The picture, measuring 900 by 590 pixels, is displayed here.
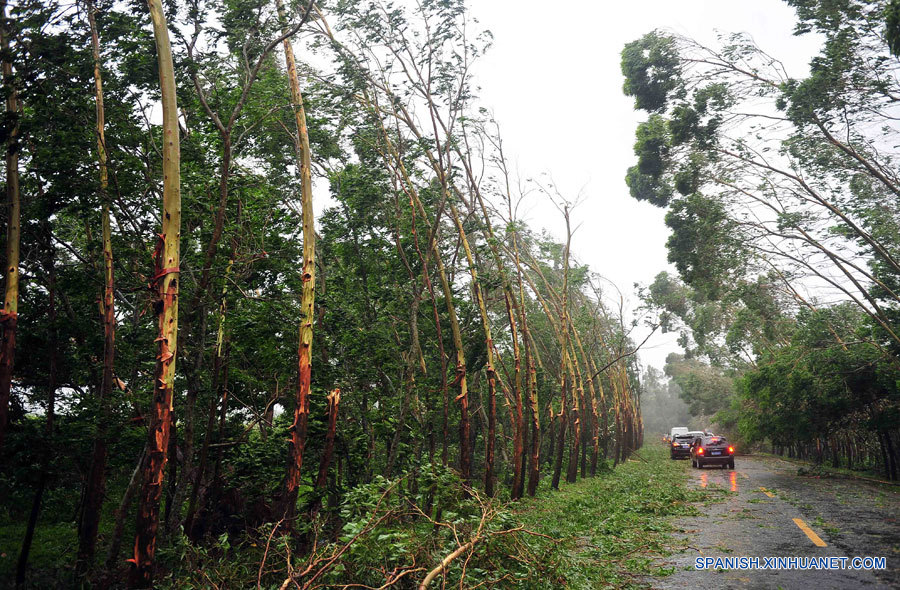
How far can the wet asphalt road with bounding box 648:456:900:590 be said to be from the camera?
291 inches

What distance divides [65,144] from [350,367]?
7.23m

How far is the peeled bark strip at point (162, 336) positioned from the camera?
711 cm

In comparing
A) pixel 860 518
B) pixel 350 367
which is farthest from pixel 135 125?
pixel 860 518

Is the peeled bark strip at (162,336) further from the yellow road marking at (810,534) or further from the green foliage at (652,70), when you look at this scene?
the green foliage at (652,70)

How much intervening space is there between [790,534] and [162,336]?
10.9 metres

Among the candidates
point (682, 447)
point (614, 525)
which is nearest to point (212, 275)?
point (614, 525)

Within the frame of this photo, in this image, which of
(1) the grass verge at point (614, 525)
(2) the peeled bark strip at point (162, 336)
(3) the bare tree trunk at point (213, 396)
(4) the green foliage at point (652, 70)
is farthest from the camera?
(4) the green foliage at point (652, 70)

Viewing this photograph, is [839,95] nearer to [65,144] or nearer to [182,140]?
[182,140]

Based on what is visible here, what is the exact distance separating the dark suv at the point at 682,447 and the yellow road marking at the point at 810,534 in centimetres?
2923

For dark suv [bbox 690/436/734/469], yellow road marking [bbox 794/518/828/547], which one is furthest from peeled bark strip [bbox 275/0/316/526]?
dark suv [bbox 690/436/734/469]

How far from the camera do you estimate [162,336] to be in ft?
24.1

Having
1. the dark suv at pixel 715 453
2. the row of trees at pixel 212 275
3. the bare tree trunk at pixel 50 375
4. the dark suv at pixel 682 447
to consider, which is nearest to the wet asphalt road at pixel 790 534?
the row of trees at pixel 212 275

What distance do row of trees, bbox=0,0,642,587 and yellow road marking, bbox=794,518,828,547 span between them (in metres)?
6.56

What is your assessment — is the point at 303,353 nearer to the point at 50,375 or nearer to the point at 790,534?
the point at 50,375
